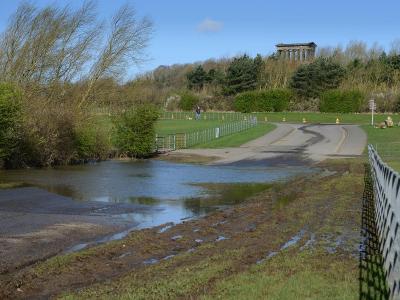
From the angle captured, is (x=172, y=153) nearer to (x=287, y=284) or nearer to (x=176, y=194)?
(x=176, y=194)

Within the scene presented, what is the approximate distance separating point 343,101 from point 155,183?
6673 centimetres

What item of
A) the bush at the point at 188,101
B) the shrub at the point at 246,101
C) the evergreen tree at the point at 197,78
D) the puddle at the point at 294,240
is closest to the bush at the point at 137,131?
the puddle at the point at 294,240

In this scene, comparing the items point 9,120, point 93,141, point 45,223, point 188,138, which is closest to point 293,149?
point 188,138

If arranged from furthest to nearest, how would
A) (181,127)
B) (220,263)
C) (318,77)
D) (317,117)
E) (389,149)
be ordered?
(318,77) → (317,117) → (181,127) → (389,149) → (220,263)

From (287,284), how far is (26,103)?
29.1 m

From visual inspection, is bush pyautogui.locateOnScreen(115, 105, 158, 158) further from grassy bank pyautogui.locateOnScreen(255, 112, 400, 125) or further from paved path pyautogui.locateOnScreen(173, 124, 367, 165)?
grassy bank pyautogui.locateOnScreen(255, 112, 400, 125)

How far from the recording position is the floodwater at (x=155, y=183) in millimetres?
19250

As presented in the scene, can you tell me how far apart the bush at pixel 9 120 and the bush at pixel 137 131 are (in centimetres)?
941

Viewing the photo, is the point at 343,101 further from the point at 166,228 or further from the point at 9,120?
the point at 166,228

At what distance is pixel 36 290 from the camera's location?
30.1ft

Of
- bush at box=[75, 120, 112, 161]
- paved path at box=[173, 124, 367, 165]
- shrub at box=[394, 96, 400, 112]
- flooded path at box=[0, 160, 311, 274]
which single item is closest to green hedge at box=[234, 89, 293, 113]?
shrub at box=[394, 96, 400, 112]

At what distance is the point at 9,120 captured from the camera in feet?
97.5

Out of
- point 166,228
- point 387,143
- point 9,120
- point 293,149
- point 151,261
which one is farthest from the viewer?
point 387,143

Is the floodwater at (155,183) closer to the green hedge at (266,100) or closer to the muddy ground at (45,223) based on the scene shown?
the muddy ground at (45,223)
